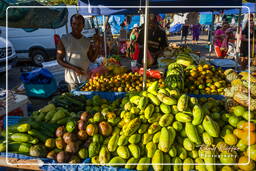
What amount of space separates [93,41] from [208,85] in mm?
2376

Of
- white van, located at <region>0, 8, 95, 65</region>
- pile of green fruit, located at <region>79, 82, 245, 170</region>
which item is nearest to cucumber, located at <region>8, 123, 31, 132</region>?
pile of green fruit, located at <region>79, 82, 245, 170</region>

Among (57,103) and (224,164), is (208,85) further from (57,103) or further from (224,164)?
(57,103)

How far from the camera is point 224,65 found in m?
5.65

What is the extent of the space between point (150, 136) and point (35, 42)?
952 cm

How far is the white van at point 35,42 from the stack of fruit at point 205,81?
7.65 metres

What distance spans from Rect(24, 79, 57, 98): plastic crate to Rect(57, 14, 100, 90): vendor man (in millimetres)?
2430

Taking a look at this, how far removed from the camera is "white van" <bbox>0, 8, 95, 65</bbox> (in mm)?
9625

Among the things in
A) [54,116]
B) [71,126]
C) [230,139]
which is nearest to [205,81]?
[230,139]

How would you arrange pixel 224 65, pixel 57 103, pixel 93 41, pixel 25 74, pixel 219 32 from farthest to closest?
1. pixel 219 32
2. pixel 25 74
3. pixel 224 65
4. pixel 93 41
5. pixel 57 103

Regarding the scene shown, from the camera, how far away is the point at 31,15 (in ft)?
15.0

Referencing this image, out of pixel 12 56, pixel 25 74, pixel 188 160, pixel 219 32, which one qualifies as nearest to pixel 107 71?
pixel 188 160

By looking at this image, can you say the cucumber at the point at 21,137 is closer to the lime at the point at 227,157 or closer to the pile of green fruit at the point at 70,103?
the pile of green fruit at the point at 70,103

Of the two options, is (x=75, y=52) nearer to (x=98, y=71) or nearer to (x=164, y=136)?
(x=98, y=71)

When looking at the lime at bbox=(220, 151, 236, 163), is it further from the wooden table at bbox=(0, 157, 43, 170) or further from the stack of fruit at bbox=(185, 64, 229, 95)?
the wooden table at bbox=(0, 157, 43, 170)
